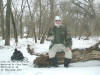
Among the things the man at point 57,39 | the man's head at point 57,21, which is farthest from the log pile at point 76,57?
the man's head at point 57,21

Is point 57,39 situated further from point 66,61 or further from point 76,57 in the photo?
point 76,57

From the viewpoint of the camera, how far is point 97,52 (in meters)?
5.63

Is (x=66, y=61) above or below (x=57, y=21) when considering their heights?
below

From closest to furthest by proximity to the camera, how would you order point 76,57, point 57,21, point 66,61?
point 66,61, point 57,21, point 76,57

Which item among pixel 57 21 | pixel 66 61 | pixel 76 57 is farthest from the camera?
pixel 76 57

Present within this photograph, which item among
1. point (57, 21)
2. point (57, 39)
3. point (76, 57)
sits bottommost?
point (76, 57)

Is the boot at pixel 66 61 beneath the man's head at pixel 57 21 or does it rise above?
beneath

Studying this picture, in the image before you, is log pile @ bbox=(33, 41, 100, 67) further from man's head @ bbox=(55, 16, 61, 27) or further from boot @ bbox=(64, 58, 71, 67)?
man's head @ bbox=(55, 16, 61, 27)

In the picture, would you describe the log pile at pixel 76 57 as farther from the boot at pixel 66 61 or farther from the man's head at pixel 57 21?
the man's head at pixel 57 21

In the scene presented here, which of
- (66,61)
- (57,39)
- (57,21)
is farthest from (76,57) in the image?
(57,21)

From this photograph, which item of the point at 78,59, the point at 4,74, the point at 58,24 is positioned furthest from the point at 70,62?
the point at 4,74

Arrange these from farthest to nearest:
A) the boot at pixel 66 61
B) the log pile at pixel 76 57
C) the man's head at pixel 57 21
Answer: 1. the log pile at pixel 76 57
2. the man's head at pixel 57 21
3. the boot at pixel 66 61

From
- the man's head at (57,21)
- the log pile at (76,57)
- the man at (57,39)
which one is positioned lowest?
the log pile at (76,57)

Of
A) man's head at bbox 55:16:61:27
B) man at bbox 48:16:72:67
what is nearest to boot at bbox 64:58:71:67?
man at bbox 48:16:72:67
